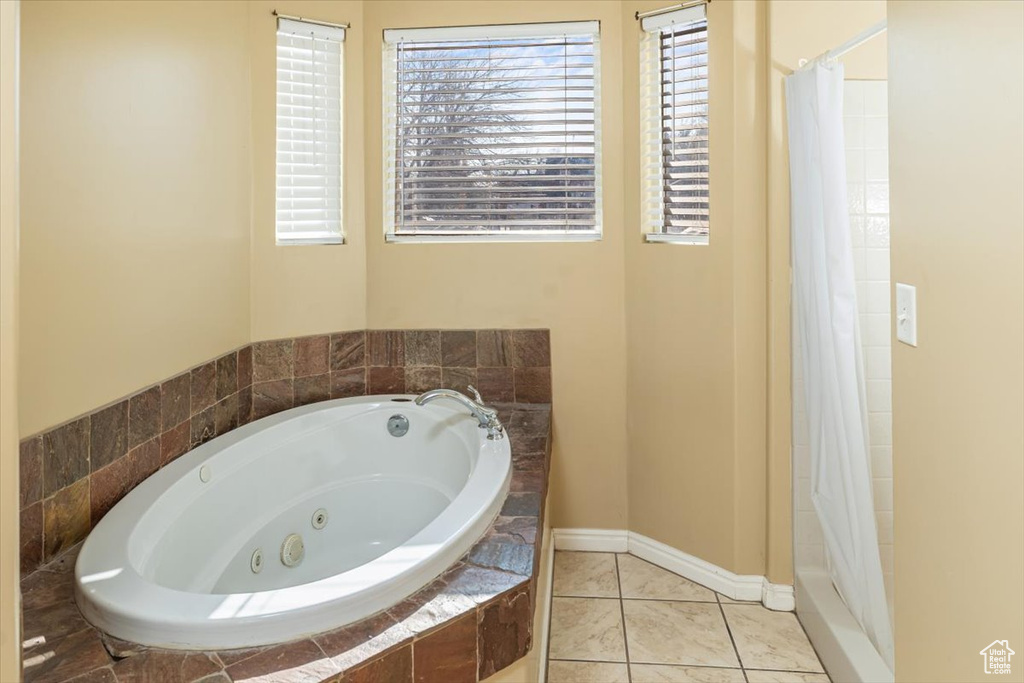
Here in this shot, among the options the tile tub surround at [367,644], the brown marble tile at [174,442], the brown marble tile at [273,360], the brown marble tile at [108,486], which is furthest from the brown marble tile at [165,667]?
the brown marble tile at [273,360]

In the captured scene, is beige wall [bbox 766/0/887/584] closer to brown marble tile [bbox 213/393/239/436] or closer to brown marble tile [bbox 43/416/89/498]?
brown marble tile [bbox 213/393/239/436]

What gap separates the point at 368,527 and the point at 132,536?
105cm

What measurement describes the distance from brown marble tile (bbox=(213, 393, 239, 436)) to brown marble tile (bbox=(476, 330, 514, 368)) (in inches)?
39.0

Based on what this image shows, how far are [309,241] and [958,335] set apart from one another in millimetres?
2364

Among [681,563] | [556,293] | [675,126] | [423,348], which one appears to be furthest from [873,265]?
[423,348]

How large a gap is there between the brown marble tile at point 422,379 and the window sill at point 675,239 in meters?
1.06

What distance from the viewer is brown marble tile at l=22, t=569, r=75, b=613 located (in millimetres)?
1333

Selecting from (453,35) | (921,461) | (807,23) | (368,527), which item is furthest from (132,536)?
(807,23)

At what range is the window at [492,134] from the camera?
2.89m

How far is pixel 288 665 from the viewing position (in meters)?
1.10

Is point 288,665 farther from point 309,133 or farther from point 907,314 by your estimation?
point 309,133

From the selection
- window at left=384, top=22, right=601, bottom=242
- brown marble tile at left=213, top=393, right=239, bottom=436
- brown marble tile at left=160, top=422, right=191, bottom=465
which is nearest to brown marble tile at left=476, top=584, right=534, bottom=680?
brown marble tile at left=160, top=422, right=191, bottom=465

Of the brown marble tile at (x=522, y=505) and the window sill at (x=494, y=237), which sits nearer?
the brown marble tile at (x=522, y=505)

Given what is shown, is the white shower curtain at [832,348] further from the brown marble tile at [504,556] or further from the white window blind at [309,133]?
the white window blind at [309,133]
